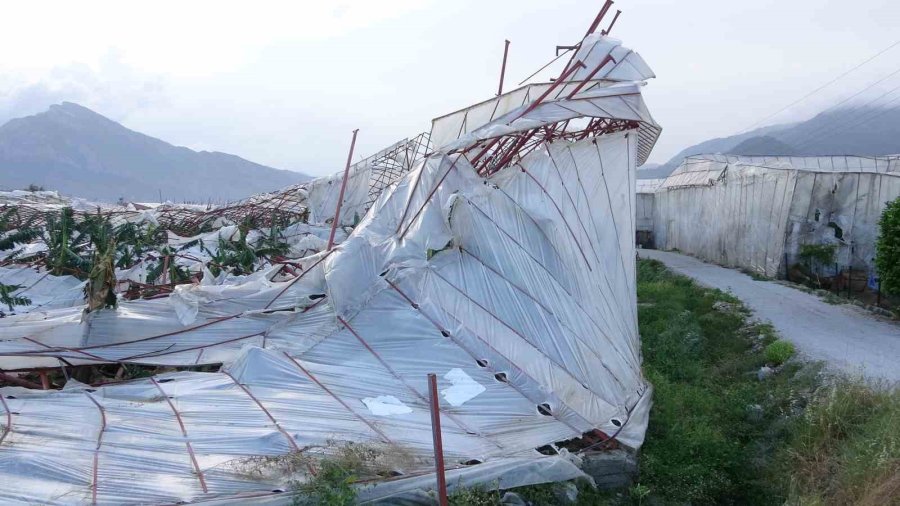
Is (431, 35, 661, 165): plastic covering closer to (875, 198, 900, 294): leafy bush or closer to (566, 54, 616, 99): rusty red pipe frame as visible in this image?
(566, 54, 616, 99): rusty red pipe frame

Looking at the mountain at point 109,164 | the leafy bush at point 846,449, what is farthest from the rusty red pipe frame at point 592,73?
A: the mountain at point 109,164

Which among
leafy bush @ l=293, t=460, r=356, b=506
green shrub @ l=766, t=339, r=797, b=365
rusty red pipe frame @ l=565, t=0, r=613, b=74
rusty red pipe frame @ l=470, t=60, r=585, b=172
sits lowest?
green shrub @ l=766, t=339, r=797, b=365

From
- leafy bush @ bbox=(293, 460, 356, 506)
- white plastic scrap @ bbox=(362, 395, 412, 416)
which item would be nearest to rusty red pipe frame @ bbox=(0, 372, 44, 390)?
white plastic scrap @ bbox=(362, 395, 412, 416)

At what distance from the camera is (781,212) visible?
15.2 m

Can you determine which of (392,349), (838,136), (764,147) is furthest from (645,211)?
(838,136)

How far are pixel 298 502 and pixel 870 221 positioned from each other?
13.2 metres

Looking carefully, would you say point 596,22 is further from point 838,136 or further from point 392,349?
point 838,136

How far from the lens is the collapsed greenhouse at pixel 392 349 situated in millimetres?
4250

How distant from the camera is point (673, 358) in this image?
955 cm

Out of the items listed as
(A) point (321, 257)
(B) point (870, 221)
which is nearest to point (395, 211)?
(A) point (321, 257)

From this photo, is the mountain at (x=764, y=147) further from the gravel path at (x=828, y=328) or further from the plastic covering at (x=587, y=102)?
the plastic covering at (x=587, y=102)

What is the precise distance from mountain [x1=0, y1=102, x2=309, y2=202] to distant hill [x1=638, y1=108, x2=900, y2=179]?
49385mm

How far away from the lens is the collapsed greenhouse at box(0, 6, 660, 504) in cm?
425

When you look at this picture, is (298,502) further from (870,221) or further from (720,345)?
(870,221)
